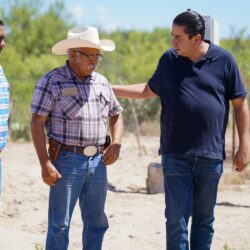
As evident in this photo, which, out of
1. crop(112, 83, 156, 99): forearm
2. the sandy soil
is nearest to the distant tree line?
the sandy soil

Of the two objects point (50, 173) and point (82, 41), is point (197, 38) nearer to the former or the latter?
point (82, 41)

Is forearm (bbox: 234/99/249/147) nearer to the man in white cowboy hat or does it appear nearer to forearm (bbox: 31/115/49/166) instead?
the man in white cowboy hat

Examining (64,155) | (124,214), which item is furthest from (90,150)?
(124,214)

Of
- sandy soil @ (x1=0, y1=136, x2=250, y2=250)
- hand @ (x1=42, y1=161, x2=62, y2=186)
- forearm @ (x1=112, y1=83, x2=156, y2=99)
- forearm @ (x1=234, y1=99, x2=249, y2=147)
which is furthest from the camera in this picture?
sandy soil @ (x1=0, y1=136, x2=250, y2=250)

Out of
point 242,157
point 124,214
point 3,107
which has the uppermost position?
point 3,107

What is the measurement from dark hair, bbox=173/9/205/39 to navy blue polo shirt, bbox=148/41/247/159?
20cm

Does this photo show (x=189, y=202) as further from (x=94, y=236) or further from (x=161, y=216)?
(x=161, y=216)

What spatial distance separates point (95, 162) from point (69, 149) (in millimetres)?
224

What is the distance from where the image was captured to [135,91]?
488 centimetres

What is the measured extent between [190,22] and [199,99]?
535 millimetres

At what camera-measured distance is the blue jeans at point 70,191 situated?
434cm

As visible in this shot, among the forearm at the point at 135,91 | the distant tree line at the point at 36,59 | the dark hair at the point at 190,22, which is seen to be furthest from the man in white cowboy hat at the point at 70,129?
the distant tree line at the point at 36,59

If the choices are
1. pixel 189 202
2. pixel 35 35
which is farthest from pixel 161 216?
pixel 35 35

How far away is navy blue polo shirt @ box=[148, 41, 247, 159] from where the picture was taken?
4387 millimetres
